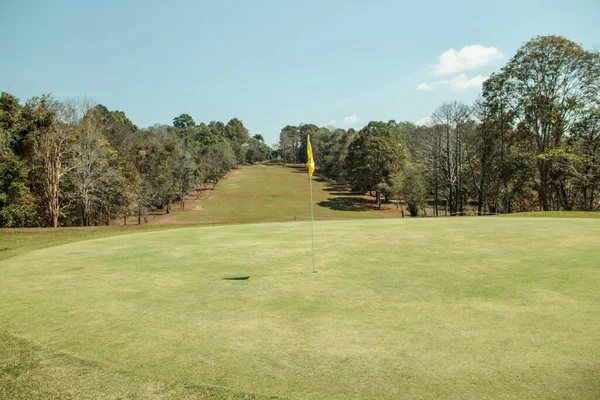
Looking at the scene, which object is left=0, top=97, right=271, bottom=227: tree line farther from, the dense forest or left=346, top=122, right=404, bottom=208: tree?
left=346, top=122, right=404, bottom=208: tree

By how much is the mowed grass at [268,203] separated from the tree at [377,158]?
4.85 metres

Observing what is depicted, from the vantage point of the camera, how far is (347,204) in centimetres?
7344

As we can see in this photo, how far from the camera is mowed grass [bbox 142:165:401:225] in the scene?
64438 mm

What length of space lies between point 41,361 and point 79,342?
535 millimetres

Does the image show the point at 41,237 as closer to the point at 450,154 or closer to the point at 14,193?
the point at 14,193

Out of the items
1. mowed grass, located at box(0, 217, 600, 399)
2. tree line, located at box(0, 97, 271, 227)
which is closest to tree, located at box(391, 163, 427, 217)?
tree line, located at box(0, 97, 271, 227)

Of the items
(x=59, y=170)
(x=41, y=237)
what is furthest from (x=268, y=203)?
(x=41, y=237)

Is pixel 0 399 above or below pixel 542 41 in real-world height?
below

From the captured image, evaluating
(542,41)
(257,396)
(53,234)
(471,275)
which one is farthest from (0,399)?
(542,41)

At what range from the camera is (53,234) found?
19406 mm

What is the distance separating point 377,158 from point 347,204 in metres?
10.9

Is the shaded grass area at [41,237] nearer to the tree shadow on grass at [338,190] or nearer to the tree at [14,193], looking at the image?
the tree at [14,193]

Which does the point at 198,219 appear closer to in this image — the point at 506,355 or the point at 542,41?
the point at 542,41

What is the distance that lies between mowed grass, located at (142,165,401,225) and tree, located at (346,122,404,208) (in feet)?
15.9
